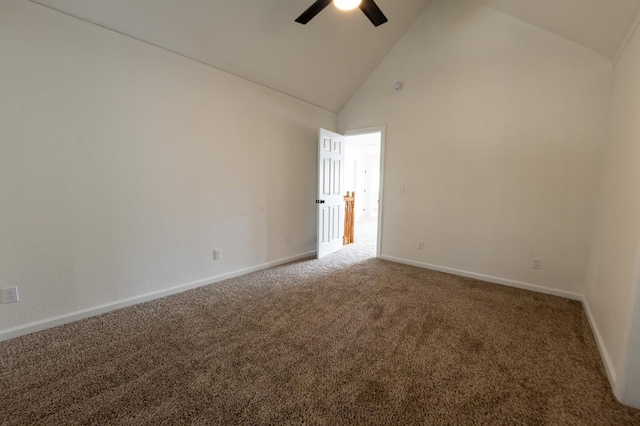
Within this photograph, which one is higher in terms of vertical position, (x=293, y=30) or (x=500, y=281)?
(x=293, y=30)

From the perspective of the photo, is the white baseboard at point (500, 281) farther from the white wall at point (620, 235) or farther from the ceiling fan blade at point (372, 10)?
the ceiling fan blade at point (372, 10)

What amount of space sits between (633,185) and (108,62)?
398 centimetres

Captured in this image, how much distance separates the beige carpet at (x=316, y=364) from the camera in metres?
1.34

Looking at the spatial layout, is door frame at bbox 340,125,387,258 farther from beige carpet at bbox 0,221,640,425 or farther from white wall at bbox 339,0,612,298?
beige carpet at bbox 0,221,640,425

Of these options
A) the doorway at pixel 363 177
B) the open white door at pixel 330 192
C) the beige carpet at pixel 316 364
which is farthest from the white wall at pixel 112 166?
the doorway at pixel 363 177

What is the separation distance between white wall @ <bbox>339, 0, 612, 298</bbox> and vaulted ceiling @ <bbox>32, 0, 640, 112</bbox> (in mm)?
263

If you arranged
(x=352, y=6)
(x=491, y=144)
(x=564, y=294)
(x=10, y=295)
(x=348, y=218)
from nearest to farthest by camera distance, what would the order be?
(x=10, y=295) → (x=352, y=6) → (x=564, y=294) → (x=491, y=144) → (x=348, y=218)

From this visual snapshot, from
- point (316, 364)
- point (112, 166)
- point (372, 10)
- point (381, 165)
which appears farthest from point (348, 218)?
point (112, 166)

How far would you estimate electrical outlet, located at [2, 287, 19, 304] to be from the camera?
6.26 feet

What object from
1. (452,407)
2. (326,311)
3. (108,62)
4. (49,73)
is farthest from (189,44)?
(452,407)

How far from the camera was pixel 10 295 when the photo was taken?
193 cm

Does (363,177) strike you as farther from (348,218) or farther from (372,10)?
(372,10)

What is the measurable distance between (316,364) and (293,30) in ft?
10.7

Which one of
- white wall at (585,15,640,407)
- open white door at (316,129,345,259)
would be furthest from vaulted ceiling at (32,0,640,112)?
open white door at (316,129,345,259)
